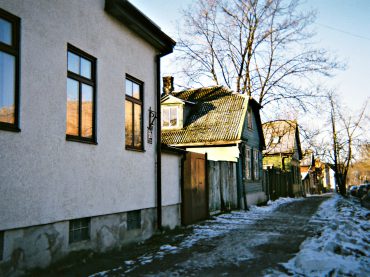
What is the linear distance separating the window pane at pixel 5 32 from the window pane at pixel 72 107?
4.60 ft

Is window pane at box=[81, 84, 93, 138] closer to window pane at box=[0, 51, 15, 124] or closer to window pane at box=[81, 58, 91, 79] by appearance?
window pane at box=[81, 58, 91, 79]

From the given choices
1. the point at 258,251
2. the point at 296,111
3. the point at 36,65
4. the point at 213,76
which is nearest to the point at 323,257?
the point at 258,251

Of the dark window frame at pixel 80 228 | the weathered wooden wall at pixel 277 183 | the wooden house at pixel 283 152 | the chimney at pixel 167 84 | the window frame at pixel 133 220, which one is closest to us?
the dark window frame at pixel 80 228

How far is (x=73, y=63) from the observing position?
6.71m

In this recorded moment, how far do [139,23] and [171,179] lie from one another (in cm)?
440

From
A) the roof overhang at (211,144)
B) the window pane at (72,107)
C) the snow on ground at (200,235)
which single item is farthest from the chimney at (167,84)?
the window pane at (72,107)

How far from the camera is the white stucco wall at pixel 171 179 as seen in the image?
10116 mm

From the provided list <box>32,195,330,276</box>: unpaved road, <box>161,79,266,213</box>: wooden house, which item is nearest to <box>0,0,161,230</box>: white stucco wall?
<box>32,195,330,276</box>: unpaved road

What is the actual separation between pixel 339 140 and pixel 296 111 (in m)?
11.5

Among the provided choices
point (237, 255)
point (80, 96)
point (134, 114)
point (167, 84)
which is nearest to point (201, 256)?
point (237, 255)

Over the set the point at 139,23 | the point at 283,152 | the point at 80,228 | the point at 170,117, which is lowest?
the point at 80,228

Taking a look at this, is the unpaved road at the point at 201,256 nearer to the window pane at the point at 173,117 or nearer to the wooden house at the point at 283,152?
the window pane at the point at 173,117

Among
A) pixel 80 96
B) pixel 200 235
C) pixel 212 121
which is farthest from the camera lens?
pixel 212 121

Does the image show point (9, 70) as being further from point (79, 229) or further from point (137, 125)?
point (137, 125)
